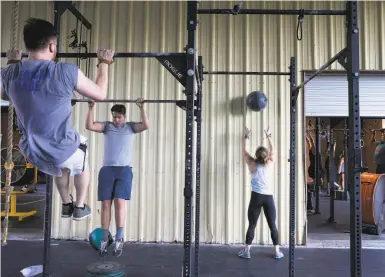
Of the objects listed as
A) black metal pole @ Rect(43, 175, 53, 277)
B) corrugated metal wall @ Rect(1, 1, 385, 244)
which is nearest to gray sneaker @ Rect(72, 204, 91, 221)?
black metal pole @ Rect(43, 175, 53, 277)

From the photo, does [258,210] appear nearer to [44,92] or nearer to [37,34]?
[44,92]

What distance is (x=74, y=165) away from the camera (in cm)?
222

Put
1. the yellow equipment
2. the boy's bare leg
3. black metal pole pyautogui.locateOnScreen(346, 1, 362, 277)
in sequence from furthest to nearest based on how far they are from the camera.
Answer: the yellow equipment, the boy's bare leg, black metal pole pyautogui.locateOnScreen(346, 1, 362, 277)

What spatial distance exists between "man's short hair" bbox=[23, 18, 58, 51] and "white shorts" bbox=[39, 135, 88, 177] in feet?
2.11

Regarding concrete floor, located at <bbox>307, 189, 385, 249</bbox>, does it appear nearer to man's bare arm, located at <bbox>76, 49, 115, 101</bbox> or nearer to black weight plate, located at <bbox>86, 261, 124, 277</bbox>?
black weight plate, located at <bbox>86, 261, 124, 277</bbox>

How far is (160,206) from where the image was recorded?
4840mm

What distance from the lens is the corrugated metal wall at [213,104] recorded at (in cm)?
481

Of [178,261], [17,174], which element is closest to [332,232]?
[178,261]

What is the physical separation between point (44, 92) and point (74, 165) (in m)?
0.56

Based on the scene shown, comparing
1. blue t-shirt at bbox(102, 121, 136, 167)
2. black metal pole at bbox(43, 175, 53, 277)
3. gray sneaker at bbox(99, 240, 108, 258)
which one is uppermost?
blue t-shirt at bbox(102, 121, 136, 167)

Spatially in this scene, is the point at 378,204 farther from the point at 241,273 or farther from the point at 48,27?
the point at 48,27

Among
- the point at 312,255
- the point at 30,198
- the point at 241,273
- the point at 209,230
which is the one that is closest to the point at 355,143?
the point at 241,273

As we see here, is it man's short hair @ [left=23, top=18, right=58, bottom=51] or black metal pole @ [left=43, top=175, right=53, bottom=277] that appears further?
black metal pole @ [left=43, top=175, right=53, bottom=277]

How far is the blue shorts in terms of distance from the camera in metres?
3.30
